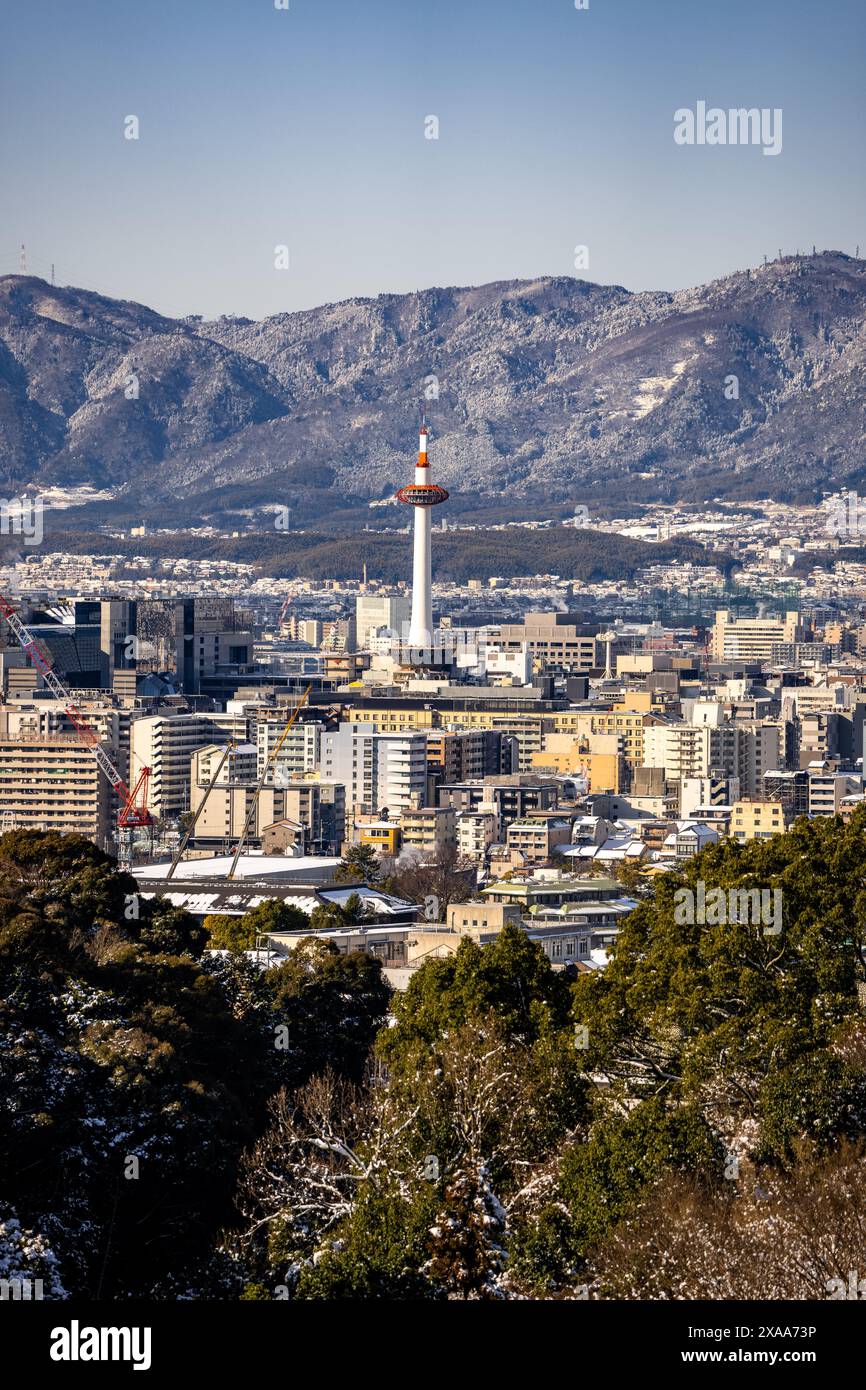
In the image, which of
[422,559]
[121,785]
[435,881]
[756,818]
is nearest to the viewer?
[435,881]

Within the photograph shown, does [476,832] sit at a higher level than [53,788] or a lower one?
lower

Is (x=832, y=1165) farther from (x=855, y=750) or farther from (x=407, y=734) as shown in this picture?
(x=855, y=750)

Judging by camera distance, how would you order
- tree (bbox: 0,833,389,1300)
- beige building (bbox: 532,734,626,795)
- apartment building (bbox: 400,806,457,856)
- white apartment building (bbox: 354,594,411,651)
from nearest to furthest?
tree (bbox: 0,833,389,1300) < apartment building (bbox: 400,806,457,856) < beige building (bbox: 532,734,626,795) < white apartment building (bbox: 354,594,411,651)

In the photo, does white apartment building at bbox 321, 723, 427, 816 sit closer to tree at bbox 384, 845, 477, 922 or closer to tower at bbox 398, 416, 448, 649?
tree at bbox 384, 845, 477, 922

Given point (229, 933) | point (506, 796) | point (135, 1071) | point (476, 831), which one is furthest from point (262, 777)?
point (135, 1071)

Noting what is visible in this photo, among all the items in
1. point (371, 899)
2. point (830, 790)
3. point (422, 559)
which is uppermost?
point (422, 559)

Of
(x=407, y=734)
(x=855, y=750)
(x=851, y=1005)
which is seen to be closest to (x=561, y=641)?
(x=855, y=750)

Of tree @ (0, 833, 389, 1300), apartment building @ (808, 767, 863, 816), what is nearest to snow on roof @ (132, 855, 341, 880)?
apartment building @ (808, 767, 863, 816)

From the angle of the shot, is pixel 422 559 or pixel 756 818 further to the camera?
pixel 422 559

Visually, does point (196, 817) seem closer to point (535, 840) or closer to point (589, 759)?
point (535, 840)
